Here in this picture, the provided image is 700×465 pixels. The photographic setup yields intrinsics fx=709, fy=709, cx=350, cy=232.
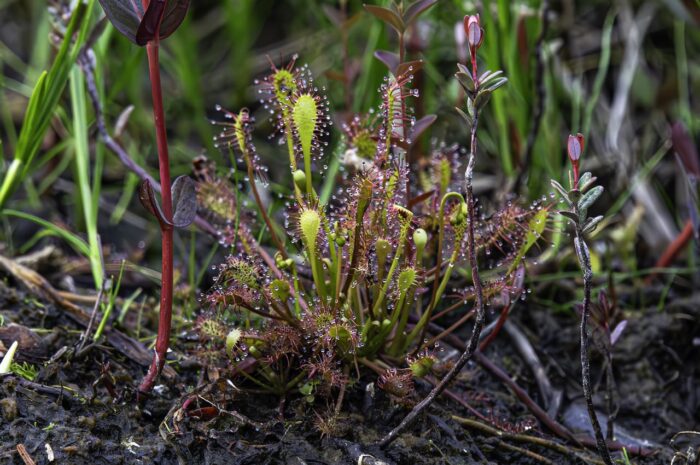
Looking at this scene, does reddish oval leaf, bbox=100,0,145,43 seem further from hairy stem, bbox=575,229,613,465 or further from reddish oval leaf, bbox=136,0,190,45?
hairy stem, bbox=575,229,613,465

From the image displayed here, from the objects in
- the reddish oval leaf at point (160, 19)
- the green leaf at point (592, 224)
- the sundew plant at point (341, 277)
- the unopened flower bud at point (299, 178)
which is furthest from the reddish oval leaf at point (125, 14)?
the green leaf at point (592, 224)

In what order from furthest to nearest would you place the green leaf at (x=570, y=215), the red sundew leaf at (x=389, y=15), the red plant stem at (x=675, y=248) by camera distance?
the red plant stem at (x=675, y=248)
the red sundew leaf at (x=389, y=15)
the green leaf at (x=570, y=215)

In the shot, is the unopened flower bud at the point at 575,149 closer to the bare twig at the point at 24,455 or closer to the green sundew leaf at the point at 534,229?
the green sundew leaf at the point at 534,229

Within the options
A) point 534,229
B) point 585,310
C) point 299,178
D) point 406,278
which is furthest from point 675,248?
point 299,178

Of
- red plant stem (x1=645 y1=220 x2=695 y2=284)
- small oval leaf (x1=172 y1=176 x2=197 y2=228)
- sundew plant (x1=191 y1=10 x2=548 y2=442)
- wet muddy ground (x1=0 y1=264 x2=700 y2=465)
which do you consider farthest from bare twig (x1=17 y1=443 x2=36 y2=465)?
red plant stem (x1=645 y1=220 x2=695 y2=284)

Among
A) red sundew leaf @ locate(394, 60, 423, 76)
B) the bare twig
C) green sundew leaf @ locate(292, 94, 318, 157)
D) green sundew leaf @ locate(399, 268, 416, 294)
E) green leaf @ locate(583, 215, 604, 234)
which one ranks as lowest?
the bare twig

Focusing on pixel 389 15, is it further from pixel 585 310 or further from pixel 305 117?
pixel 585 310

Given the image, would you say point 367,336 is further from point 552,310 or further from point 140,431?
point 552,310
